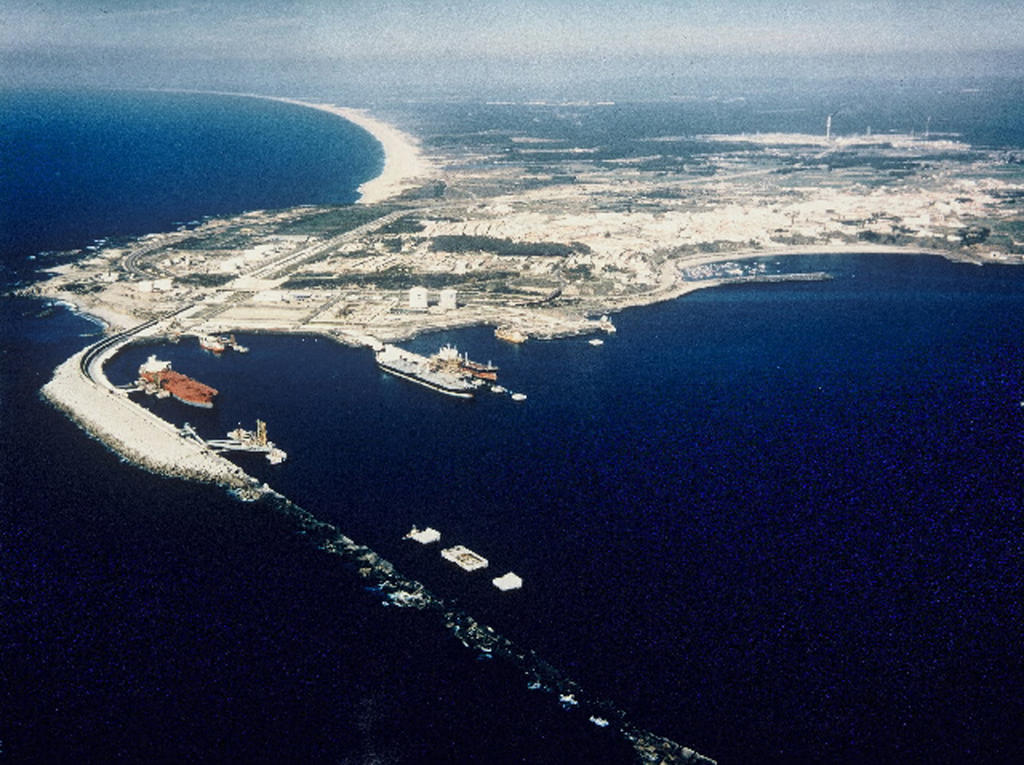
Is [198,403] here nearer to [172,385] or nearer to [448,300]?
[172,385]

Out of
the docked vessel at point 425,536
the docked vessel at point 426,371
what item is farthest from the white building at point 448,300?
the docked vessel at point 425,536

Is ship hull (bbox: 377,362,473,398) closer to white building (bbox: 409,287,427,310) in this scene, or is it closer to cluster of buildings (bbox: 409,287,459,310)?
white building (bbox: 409,287,427,310)

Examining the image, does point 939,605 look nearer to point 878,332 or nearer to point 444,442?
point 444,442

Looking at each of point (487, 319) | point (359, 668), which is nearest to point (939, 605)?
point (359, 668)

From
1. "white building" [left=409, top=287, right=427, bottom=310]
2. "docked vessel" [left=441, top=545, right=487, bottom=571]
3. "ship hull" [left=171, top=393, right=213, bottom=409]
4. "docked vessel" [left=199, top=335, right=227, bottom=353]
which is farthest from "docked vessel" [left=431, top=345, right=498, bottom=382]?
"docked vessel" [left=441, top=545, right=487, bottom=571]

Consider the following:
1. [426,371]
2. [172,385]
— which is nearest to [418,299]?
[426,371]

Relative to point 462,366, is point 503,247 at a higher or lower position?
higher
